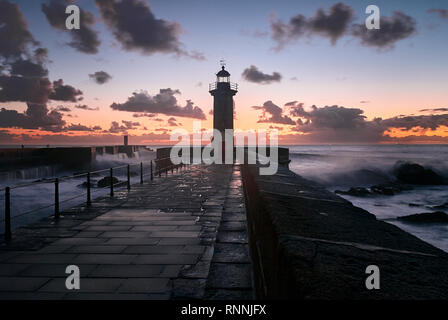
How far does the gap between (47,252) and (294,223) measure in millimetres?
3351

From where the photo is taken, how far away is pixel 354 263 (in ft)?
3.94

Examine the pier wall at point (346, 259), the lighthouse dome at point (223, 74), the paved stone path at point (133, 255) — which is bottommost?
the paved stone path at point (133, 255)

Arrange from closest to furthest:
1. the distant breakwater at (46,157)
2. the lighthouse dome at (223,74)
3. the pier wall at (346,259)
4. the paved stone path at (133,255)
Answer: the pier wall at (346,259) → the paved stone path at (133,255) → the distant breakwater at (46,157) → the lighthouse dome at (223,74)

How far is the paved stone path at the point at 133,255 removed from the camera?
252 cm

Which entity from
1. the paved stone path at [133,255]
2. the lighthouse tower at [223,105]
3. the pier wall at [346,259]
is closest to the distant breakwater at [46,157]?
the lighthouse tower at [223,105]

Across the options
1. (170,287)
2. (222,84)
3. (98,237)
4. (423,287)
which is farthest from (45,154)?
(423,287)

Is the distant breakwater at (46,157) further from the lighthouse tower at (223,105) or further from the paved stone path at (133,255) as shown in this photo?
the paved stone path at (133,255)

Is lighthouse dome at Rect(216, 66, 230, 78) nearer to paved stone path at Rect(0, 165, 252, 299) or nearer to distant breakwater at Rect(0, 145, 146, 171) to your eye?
distant breakwater at Rect(0, 145, 146, 171)

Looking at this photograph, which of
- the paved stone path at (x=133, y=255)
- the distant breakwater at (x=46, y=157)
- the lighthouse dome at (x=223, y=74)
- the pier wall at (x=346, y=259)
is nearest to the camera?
the pier wall at (x=346, y=259)

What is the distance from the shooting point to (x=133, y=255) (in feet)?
11.2

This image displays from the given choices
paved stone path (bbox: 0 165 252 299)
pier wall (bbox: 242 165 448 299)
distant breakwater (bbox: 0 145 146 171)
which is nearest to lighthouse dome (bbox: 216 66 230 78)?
distant breakwater (bbox: 0 145 146 171)

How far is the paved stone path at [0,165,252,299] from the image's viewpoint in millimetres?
2518

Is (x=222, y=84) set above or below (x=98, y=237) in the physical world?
→ above
